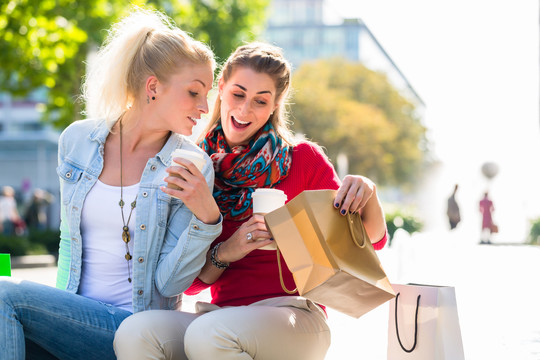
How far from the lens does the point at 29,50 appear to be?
12.7 meters

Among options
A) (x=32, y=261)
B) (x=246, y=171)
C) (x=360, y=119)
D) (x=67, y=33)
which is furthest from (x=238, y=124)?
(x=360, y=119)

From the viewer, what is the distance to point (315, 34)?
9356 centimetres

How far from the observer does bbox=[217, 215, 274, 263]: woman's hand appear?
9.32ft

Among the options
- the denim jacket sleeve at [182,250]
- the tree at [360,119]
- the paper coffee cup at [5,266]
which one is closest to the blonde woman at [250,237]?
the denim jacket sleeve at [182,250]

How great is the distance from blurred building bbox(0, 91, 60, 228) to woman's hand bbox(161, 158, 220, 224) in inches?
1856

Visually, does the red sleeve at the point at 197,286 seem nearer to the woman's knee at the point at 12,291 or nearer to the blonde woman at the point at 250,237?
the blonde woman at the point at 250,237

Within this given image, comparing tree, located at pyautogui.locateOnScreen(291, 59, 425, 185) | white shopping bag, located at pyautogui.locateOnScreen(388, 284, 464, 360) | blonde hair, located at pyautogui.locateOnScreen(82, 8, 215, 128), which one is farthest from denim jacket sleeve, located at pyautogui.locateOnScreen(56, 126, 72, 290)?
tree, located at pyautogui.locateOnScreen(291, 59, 425, 185)

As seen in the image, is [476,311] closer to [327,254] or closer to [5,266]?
[327,254]

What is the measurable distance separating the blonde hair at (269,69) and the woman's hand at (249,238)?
73cm

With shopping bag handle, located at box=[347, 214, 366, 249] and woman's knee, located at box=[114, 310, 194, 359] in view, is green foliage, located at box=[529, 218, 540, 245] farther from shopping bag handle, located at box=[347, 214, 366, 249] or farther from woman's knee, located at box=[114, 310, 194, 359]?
woman's knee, located at box=[114, 310, 194, 359]

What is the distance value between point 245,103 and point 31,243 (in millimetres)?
13050

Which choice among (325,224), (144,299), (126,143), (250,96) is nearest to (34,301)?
(144,299)

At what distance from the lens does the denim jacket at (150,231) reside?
2877 mm

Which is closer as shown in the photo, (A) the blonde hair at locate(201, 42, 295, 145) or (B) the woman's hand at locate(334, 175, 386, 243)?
(B) the woman's hand at locate(334, 175, 386, 243)
